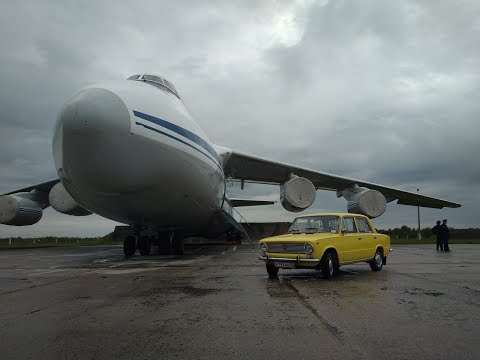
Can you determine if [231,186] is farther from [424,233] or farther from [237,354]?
[424,233]

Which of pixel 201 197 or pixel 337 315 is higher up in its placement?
pixel 201 197

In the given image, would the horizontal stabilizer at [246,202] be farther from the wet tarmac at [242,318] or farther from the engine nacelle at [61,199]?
the wet tarmac at [242,318]

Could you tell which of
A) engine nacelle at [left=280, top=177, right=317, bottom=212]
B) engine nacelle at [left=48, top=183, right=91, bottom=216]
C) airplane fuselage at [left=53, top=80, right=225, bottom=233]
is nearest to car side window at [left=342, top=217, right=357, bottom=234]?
airplane fuselage at [left=53, top=80, right=225, bottom=233]

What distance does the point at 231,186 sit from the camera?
20.6 metres

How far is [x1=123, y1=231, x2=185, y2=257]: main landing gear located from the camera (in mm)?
15211

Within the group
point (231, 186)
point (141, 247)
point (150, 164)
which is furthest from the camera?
point (231, 186)

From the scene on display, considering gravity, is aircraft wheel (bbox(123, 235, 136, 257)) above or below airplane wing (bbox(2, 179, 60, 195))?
below

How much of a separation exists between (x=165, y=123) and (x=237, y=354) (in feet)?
27.0

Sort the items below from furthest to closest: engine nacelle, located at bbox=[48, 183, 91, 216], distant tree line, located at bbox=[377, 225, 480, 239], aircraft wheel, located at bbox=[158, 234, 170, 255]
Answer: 1. distant tree line, located at bbox=[377, 225, 480, 239]
2. engine nacelle, located at bbox=[48, 183, 91, 216]
3. aircraft wheel, located at bbox=[158, 234, 170, 255]

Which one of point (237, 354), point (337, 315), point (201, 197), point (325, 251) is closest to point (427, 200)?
point (201, 197)

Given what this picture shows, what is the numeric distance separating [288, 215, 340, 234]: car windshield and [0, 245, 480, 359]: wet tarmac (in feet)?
4.56

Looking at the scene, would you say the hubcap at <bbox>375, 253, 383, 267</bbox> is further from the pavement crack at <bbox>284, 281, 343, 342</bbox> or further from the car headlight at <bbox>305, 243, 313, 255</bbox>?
the pavement crack at <bbox>284, 281, 343, 342</bbox>

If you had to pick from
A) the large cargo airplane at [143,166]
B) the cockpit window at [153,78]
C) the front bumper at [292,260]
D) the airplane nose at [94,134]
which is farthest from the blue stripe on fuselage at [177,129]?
the front bumper at [292,260]

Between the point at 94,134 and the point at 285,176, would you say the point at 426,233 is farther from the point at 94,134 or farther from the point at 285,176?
the point at 94,134
